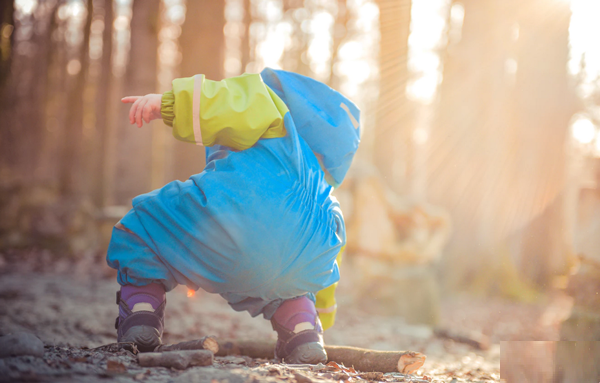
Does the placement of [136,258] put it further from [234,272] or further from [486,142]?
[486,142]

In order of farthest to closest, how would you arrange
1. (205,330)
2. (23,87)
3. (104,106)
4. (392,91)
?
(23,87) < (104,106) < (392,91) < (205,330)

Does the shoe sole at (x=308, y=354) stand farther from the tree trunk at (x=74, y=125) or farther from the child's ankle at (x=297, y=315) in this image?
the tree trunk at (x=74, y=125)

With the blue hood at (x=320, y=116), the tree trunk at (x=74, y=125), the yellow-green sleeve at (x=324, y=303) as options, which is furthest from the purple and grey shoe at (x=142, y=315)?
the tree trunk at (x=74, y=125)

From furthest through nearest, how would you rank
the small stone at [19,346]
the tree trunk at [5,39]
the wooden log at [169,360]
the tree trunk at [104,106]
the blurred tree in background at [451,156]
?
the tree trunk at [104,106]
the tree trunk at [5,39]
the blurred tree in background at [451,156]
the wooden log at [169,360]
the small stone at [19,346]

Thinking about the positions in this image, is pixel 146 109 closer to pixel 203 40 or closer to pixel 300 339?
pixel 300 339

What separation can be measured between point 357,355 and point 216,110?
1.31 meters

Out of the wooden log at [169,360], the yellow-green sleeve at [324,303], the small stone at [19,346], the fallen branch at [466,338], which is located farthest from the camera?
the fallen branch at [466,338]

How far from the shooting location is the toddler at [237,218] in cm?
193

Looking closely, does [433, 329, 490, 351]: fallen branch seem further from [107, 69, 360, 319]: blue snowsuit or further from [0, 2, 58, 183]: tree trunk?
[0, 2, 58, 183]: tree trunk

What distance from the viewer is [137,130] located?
7672 mm

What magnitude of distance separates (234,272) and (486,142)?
6.13 meters

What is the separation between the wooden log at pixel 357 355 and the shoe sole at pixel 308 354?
180 millimetres

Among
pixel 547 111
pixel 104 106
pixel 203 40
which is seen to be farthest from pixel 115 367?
pixel 104 106

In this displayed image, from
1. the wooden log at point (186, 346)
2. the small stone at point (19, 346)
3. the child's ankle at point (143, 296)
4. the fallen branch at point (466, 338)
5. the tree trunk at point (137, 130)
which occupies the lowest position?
the fallen branch at point (466, 338)
